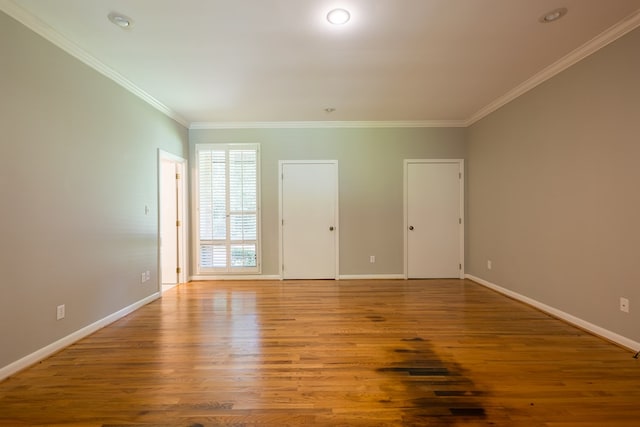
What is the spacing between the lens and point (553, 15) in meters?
2.16

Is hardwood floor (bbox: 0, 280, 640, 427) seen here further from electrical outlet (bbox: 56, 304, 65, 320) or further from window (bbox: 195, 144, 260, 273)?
window (bbox: 195, 144, 260, 273)

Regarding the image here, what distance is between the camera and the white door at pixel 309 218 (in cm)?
481

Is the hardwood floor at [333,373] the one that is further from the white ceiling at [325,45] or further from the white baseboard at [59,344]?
the white ceiling at [325,45]

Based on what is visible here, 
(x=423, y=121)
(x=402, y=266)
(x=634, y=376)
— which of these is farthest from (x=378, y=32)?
(x=402, y=266)

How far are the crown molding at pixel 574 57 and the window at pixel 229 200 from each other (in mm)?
3813

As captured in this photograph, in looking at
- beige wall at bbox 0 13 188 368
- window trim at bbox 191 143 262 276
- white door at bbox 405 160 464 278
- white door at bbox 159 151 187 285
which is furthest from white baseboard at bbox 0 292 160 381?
white door at bbox 405 160 464 278

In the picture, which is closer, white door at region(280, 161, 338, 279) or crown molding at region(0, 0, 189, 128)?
crown molding at region(0, 0, 189, 128)

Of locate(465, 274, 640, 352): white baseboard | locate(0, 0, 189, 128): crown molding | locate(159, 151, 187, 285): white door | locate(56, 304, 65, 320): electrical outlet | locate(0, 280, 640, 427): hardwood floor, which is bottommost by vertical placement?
locate(0, 280, 640, 427): hardwood floor

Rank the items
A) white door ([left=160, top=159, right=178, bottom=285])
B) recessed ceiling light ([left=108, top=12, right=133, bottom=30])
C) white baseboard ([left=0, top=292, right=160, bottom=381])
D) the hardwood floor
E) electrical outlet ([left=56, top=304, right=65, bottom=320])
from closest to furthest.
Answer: the hardwood floor, white baseboard ([left=0, top=292, right=160, bottom=381]), recessed ceiling light ([left=108, top=12, right=133, bottom=30]), electrical outlet ([left=56, top=304, right=65, bottom=320]), white door ([left=160, top=159, right=178, bottom=285])

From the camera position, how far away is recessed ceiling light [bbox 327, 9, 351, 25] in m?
2.09

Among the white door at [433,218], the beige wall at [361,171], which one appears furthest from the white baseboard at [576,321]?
the beige wall at [361,171]

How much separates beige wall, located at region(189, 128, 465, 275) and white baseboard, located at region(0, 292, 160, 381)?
1.72m

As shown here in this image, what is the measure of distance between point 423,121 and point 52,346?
544 cm

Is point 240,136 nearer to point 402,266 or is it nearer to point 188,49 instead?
point 188,49
